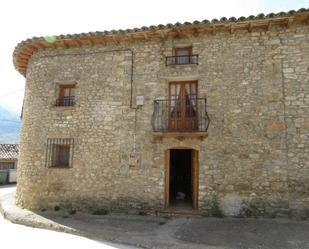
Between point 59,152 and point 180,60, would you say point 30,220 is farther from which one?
point 180,60

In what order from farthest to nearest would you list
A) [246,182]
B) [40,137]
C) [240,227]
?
[40,137]
[246,182]
[240,227]

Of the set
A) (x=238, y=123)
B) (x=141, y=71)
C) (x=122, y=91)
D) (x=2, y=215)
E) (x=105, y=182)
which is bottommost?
(x=2, y=215)

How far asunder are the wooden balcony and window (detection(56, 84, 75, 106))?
326 centimetres

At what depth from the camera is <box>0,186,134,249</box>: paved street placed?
18.7 feet

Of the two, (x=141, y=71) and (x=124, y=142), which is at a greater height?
(x=141, y=71)

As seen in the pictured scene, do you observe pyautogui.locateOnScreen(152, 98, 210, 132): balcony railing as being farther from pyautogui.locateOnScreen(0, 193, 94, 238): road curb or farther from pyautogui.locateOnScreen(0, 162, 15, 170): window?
pyautogui.locateOnScreen(0, 162, 15, 170): window

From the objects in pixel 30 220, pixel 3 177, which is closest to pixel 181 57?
pixel 30 220

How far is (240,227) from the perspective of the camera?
6.86 m

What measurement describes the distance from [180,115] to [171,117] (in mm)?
301

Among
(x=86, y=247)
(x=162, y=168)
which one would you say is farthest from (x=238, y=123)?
(x=86, y=247)

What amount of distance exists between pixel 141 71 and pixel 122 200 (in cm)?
434

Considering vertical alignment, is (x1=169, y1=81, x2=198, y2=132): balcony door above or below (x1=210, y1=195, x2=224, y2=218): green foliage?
above

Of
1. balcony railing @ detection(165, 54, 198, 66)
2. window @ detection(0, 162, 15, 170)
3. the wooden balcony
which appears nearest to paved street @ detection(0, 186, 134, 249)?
the wooden balcony

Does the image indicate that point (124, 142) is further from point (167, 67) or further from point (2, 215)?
point (2, 215)
